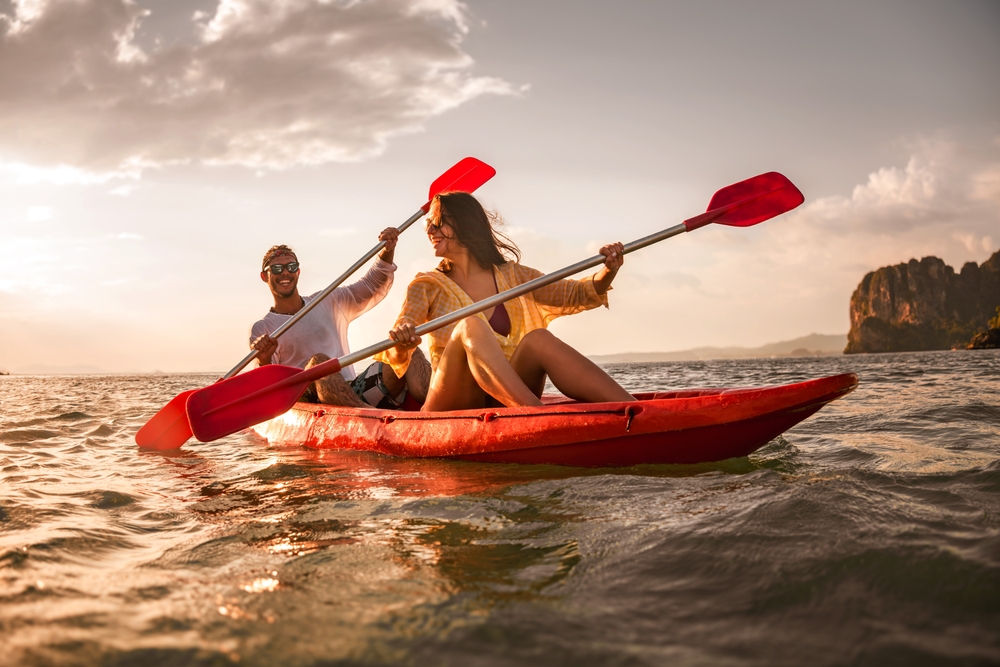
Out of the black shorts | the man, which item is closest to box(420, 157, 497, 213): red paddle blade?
the man

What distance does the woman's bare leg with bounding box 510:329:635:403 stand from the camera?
3.65 meters

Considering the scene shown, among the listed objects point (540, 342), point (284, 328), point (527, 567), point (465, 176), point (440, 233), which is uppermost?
point (465, 176)

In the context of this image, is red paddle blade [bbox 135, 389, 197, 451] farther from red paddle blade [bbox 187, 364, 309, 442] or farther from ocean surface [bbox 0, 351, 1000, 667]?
ocean surface [bbox 0, 351, 1000, 667]

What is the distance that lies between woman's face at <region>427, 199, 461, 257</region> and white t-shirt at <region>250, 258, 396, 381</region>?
6.31ft

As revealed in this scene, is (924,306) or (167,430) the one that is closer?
(167,430)

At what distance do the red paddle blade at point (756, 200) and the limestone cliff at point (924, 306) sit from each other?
129845 mm

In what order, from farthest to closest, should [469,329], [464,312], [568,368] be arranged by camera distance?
1. [464,312]
2. [568,368]
3. [469,329]

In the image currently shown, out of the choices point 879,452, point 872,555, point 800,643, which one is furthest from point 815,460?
point 800,643

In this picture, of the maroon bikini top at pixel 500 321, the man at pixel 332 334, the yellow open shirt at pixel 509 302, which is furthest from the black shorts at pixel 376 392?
the maroon bikini top at pixel 500 321

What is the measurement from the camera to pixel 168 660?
1.37 meters

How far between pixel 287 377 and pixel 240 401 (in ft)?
1.16

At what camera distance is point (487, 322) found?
12.4 feet

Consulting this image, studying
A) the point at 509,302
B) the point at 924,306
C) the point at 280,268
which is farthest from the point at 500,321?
the point at 924,306

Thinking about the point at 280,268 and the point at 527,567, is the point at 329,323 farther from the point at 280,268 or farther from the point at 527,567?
the point at 527,567
